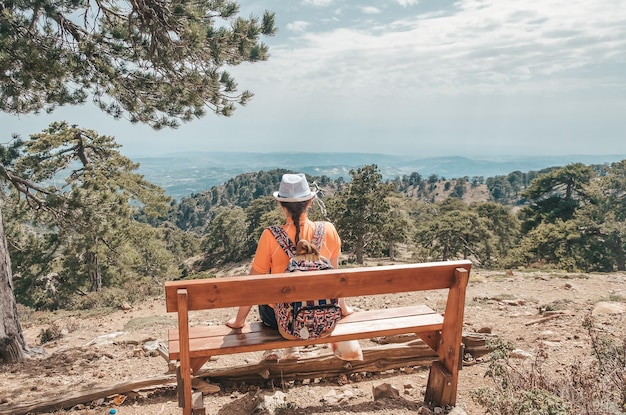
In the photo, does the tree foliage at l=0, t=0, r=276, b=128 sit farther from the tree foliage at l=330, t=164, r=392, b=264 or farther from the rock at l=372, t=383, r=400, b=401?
the tree foliage at l=330, t=164, r=392, b=264

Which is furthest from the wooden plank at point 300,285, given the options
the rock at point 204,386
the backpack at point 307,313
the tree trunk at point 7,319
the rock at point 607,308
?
the rock at point 607,308

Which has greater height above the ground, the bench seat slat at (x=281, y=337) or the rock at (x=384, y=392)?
the bench seat slat at (x=281, y=337)

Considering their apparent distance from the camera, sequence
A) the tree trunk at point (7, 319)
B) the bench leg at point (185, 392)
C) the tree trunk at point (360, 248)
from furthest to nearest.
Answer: the tree trunk at point (360, 248) < the tree trunk at point (7, 319) < the bench leg at point (185, 392)

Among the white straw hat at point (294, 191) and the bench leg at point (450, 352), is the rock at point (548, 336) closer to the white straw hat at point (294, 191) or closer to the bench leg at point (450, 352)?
the bench leg at point (450, 352)

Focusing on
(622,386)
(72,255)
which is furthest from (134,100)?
(72,255)

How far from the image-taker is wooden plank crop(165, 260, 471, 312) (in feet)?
9.18

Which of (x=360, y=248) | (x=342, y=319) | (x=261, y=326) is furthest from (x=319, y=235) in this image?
(x=360, y=248)

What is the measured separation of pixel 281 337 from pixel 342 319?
2.12 ft

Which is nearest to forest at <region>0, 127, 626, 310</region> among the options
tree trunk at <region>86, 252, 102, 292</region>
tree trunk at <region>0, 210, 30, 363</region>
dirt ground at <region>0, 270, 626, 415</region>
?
tree trunk at <region>86, 252, 102, 292</region>

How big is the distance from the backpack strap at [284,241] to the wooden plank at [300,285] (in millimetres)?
413

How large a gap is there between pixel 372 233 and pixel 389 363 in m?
23.1

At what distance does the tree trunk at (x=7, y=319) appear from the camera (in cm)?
562

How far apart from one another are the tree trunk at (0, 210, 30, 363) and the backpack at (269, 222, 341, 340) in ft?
15.3

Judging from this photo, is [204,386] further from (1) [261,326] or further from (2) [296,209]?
(2) [296,209]
